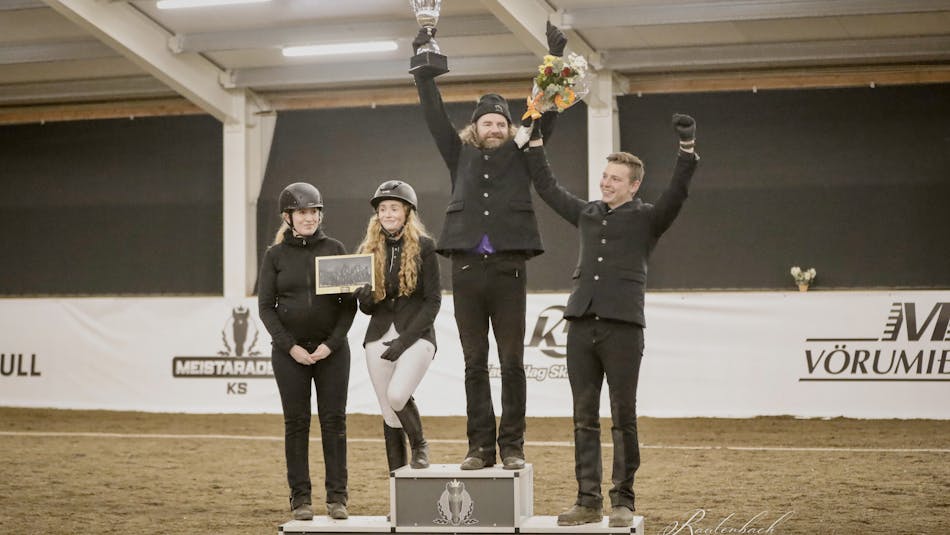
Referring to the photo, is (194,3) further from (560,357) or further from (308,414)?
(308,414)

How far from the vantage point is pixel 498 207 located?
217 inches

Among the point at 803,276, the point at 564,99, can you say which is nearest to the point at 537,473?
the point at 564,99

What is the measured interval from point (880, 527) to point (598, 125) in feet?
28.5

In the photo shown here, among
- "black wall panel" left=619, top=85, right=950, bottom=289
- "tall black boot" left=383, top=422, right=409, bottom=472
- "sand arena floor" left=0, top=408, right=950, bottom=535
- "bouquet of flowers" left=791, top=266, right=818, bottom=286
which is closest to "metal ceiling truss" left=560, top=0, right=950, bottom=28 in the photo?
"black wall panel" left=619, top=85, right=950, bottom=289

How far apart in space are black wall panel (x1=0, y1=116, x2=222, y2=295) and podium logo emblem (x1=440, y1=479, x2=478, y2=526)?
11153 mm

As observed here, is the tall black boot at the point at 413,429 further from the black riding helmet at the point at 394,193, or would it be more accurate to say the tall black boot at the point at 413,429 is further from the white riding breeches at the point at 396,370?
the black riding helmet at the point at 394,193

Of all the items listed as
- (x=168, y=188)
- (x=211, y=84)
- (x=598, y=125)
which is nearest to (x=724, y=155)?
(x=598, y=125)

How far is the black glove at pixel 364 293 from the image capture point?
5717mm

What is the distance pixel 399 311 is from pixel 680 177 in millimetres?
1583

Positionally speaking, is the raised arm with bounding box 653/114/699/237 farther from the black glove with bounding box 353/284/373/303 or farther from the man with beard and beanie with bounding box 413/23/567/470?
the black glove with bounding box 353/284/373/303

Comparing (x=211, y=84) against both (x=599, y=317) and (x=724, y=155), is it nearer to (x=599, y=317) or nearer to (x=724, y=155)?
(x=724, y=155)

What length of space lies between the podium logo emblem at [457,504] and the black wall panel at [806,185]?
30.8ft

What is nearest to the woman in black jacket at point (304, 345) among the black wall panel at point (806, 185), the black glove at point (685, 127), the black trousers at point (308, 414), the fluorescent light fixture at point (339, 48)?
the black trousers at point (308, 414)

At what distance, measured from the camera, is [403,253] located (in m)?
5.86
